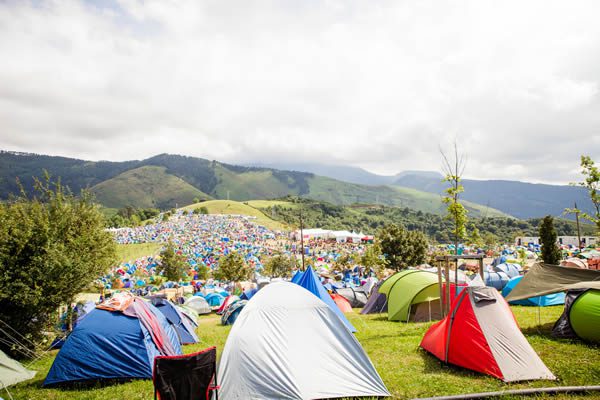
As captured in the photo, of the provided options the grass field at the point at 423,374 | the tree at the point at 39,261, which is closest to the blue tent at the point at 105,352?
the grass field at the point at 423,374

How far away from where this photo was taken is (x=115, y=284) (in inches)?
1608

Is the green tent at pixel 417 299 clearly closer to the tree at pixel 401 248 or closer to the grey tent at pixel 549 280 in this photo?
the grey tent at pixel 549 280

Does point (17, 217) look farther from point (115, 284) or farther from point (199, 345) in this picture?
point (115, 284)

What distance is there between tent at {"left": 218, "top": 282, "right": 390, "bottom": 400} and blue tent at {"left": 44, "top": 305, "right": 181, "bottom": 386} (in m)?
2.25

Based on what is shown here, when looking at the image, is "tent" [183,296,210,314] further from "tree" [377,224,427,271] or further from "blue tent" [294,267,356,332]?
"tree" [377,224,427,271]

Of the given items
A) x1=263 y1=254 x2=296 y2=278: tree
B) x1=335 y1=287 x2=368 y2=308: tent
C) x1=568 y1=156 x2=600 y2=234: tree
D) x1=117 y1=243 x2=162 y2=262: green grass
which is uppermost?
x1=568 y1=156 x2=600 y2=234: tree

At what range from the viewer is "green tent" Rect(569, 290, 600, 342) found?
7.60 meters

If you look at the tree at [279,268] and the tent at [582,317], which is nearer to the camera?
the tent at [582,317]

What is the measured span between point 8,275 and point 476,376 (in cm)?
1070

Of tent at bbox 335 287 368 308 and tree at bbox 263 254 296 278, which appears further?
tree at bbox 263 254 296 278

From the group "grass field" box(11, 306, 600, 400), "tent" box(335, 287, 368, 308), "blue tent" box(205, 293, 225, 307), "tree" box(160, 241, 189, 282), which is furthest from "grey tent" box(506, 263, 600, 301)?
"tree" box(160, 241, 189, 282)

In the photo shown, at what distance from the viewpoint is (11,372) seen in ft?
24.4

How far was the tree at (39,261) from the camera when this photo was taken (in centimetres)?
903

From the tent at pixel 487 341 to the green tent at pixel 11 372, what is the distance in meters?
8.41
